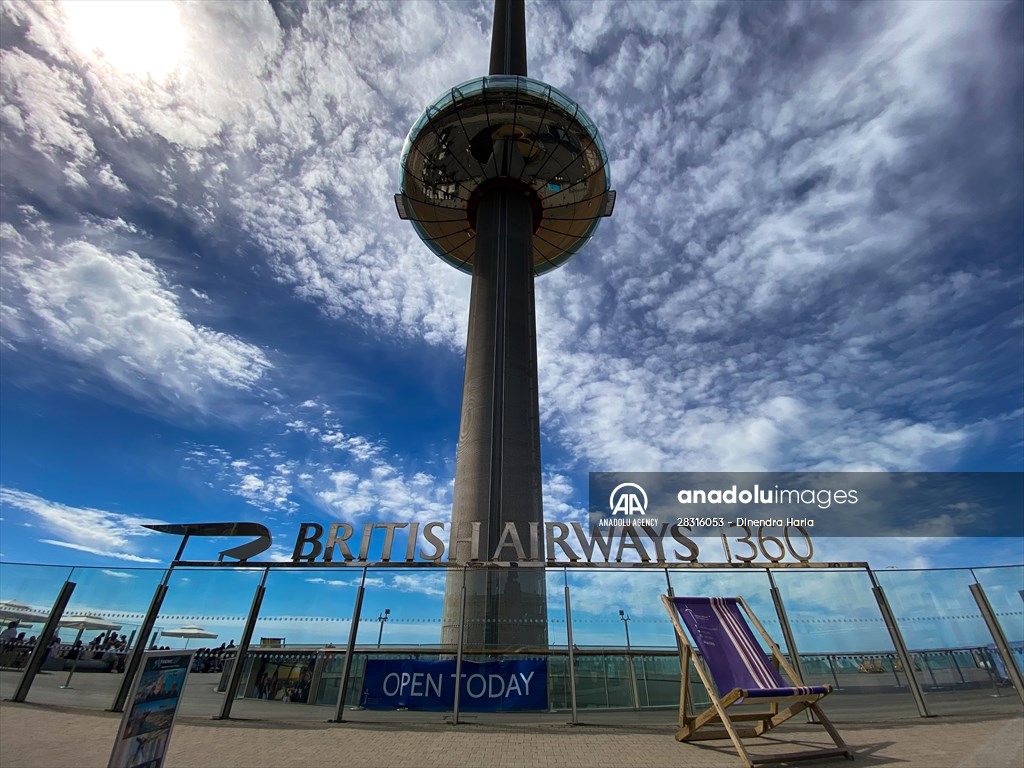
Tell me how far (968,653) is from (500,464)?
13.1m

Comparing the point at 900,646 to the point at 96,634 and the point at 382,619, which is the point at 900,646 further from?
the point at 96,634

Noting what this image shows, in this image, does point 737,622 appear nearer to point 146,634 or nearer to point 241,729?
point 241,729

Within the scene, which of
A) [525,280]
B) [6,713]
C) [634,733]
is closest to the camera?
[634,733]

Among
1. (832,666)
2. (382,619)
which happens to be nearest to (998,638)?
(832,666)

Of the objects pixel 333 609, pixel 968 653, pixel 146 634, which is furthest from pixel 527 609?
pixel 968 653

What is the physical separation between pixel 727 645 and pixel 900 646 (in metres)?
4.46

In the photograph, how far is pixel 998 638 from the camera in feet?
30.1

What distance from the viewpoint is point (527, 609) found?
977 centimetres

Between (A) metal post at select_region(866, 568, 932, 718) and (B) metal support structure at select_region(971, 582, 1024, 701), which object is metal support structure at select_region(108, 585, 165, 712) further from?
(B) metal support structure at select_region(971, 582, 1024, 701)

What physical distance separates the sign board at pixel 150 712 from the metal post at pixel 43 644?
7.56 metres

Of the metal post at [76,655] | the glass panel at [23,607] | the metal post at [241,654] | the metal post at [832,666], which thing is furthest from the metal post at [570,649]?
the glass panel at [23,607]

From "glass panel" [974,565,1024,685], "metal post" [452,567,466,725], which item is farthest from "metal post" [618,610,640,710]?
"glass panel" [974,565,1024,685]

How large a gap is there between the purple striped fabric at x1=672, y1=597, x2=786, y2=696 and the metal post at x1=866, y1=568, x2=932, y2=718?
3235mm

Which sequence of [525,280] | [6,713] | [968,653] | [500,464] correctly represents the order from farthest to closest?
[525,280]
[500,464]
[968,653]
[6,713]
